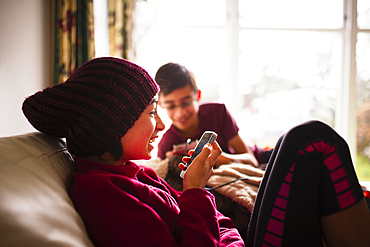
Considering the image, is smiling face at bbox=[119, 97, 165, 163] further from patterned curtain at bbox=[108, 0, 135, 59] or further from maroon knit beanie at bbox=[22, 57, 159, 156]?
patterned curtain at bbox=[108, 0, 135, 59]

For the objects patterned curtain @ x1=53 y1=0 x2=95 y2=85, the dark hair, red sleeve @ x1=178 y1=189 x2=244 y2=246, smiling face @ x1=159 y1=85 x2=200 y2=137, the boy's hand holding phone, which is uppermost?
patterned curtain @ x1=53 y1=0 x2=95 y2=85

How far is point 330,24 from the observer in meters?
3.27

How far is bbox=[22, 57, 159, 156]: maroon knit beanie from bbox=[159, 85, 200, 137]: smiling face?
0.91 meters

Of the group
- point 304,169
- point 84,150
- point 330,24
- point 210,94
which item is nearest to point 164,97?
point 84,150

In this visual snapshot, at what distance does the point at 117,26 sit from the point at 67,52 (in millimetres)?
610

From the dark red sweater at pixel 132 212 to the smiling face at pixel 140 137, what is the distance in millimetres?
70

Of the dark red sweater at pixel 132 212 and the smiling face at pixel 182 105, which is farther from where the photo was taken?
the smiling face at pixel 182 105

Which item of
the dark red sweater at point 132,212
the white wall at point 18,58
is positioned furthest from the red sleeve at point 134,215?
the white wall at point 18,58

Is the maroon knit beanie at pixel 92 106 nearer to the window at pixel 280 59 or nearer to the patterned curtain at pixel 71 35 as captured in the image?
the patterned curtain at pixel 71 35

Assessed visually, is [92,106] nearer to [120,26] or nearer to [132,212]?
[132,212]

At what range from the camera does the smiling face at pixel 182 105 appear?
1.68 metres

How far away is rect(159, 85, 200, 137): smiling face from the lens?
1676 mm

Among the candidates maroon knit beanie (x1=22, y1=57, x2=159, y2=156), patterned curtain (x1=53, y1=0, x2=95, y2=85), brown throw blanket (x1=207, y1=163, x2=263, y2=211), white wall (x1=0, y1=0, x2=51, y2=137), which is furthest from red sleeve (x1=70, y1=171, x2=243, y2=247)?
patterned curtain (x1=53, y1=0, x2=95, y2=85)

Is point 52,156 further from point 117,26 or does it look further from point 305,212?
point 117,26
